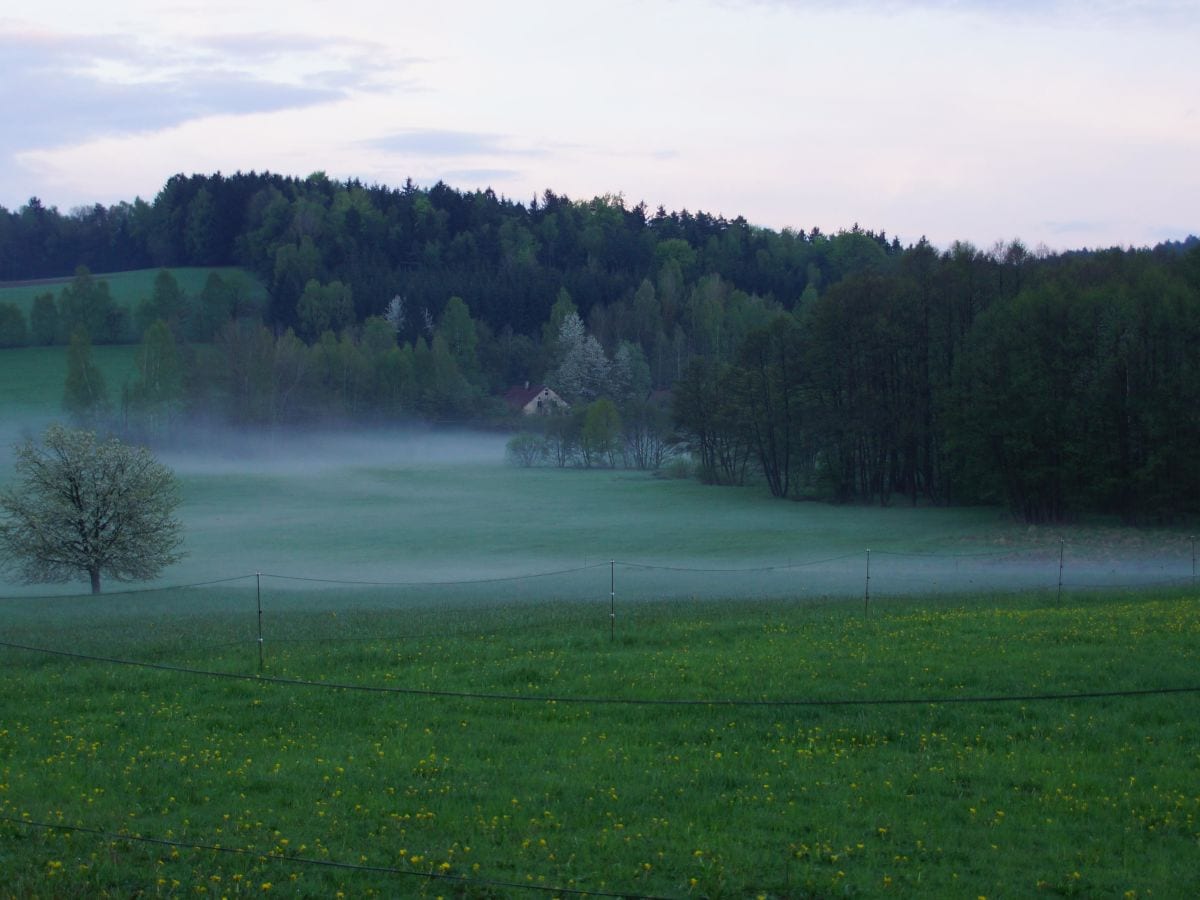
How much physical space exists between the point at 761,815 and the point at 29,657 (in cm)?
1407

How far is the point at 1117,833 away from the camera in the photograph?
30.8 ft

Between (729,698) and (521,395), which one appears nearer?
(729,698)

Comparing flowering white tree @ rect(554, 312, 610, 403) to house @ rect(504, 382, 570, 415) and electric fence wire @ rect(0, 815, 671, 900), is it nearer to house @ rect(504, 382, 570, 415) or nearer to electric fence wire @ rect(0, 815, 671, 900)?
house @ rect(504, 382, 570, 415)

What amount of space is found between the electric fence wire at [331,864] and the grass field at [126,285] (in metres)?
158

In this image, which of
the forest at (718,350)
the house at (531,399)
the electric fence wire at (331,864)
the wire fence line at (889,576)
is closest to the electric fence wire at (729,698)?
the electric fence wire at (331,864)

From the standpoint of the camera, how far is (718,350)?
152375 millimetres

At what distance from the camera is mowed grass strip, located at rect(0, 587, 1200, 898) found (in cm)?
866

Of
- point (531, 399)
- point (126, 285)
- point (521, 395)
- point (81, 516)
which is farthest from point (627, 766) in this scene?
point (126, 285)

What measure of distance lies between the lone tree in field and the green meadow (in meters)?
6.59

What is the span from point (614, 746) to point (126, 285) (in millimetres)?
184394

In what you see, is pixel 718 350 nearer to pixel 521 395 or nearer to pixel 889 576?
pixel 521 395

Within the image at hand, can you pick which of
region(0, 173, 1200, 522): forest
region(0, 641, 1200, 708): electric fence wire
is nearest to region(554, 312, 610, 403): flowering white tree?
region(0, 173, 1200, 522): forest

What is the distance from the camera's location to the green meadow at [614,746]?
Answer: 8.72 m

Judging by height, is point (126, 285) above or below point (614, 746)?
above
